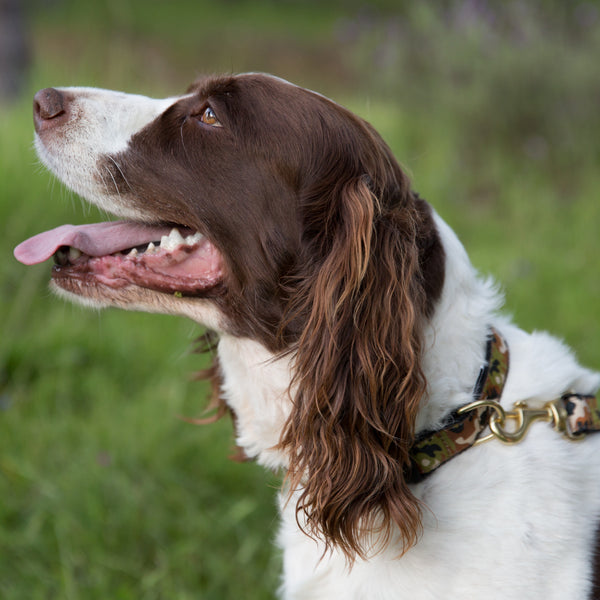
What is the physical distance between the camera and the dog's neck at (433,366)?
1.85 metres

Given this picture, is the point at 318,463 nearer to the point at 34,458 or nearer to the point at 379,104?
the point at 34,458

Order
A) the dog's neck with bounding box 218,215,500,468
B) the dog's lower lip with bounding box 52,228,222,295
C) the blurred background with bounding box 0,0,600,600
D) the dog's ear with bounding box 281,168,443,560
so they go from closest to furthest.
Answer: the dog's ear with bounding box 281,168,443,560, the dog's neck with bounding box 218,215,500,468, the dog's lower lip with bounding box 52,228,222,295, the blurred background with bounding box 0,0,600,600

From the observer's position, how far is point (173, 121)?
2.05 metres

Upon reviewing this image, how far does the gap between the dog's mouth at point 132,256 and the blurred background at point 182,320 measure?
0.48 metres

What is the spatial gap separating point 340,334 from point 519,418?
505 millimetres

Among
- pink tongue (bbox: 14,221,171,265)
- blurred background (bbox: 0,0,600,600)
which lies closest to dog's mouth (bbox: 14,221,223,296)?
pink tongue (bbox: 14,221,171,265)

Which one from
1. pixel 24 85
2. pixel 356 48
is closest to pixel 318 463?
pixel 24 85

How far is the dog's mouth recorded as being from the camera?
196cm

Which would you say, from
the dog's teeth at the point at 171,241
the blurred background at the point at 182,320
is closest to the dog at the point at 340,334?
the dog's teeth at the point at 171,241

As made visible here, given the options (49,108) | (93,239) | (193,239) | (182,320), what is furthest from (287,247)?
(182,320)

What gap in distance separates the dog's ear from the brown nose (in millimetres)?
867

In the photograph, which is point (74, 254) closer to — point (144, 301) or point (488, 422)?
point (144, 301)

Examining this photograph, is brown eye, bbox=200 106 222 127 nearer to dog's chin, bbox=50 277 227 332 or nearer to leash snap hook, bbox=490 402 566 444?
dog's chin, bbox=50 277 227 332

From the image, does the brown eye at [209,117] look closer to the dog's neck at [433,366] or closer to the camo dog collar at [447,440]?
the dog's neck at [433,366]
